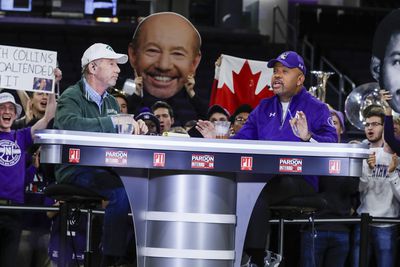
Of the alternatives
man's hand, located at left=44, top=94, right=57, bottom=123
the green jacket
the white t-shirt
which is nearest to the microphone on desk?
man's hand, located at left=44, top=94, right=57, bottom=123

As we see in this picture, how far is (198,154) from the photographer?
5.50 metres

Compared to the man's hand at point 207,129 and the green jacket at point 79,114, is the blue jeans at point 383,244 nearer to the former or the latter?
the man's hand at point 207,129

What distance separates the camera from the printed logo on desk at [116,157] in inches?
214

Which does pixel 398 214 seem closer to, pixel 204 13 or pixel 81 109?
pixel 81 109

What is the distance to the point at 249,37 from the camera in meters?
17.7

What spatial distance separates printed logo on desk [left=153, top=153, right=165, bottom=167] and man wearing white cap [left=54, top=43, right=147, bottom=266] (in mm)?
447

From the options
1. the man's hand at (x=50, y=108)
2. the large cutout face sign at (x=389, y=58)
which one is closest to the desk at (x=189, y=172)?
the man's hand at (x=50, y=108)

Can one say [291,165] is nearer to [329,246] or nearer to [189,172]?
[189,172]

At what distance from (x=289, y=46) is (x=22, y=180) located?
1016cm

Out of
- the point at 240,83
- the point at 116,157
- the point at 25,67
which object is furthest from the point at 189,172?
the point at 240,83

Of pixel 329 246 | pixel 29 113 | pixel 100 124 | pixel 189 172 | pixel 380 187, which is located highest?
pixel 29 113

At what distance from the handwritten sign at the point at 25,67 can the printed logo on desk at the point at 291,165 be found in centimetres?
320

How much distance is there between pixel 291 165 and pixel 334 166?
0.75ft

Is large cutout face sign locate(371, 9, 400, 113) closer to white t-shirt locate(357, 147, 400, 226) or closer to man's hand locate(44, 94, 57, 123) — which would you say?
white t-shirt locate(357, 147, 400, 226)
